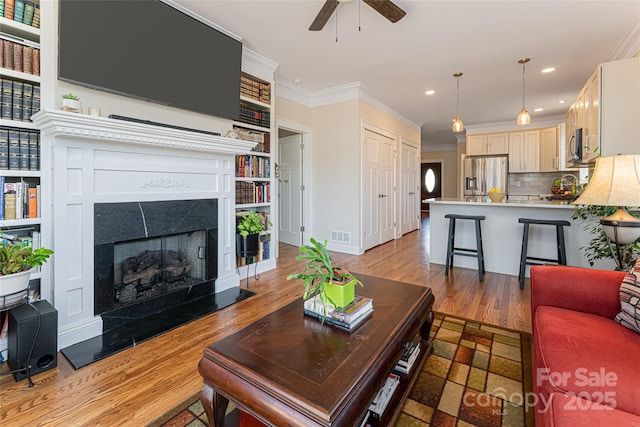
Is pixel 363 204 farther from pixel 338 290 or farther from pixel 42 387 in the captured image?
pixel 42 387

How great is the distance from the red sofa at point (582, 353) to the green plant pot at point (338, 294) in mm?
786

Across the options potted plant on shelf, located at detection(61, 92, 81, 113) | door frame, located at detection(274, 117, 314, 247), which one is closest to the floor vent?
door frame, located at detection(274, 117, 314, 247)

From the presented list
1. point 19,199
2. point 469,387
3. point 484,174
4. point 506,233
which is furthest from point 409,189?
point 19,199

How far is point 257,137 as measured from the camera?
3613 mm

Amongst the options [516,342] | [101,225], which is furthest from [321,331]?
[101,225]

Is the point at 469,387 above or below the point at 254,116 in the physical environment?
below

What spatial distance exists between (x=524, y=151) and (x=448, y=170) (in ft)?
11.2

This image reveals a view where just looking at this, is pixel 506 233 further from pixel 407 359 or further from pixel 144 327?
pixel 144 327

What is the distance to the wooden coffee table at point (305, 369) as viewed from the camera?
94 centimetres

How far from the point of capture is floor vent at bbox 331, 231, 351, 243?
16.0ft

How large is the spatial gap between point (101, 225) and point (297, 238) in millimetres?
3467

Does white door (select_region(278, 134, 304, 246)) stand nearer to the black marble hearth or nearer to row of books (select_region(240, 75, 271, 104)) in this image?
row of books (select_region(240, 75, 271, 104))

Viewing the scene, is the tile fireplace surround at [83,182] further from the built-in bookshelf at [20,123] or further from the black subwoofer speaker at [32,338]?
the black subwoofer speaker at [32,338]

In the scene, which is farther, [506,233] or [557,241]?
[506,233]
